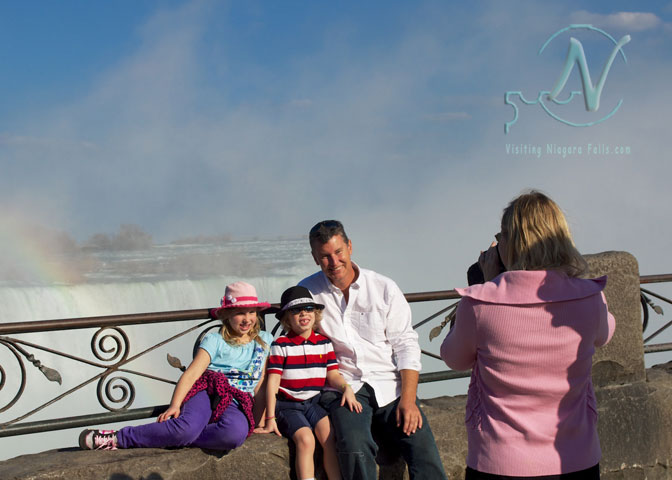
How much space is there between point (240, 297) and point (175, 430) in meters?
0.76

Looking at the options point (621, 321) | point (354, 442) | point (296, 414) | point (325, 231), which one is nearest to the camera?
point (354, 442)

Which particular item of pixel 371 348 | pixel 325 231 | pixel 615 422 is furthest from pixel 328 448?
pixel 615 422

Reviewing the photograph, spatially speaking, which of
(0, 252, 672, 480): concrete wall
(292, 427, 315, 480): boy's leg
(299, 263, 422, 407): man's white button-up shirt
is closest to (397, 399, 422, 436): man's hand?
(299, 263, 422, 407): man's white button-up shirt

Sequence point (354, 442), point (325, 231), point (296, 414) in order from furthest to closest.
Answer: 1. point (325, 231)
2. point (296, 414)
3. point (354, 442)

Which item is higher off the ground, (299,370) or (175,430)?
(299,370)

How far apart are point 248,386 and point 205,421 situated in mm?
288

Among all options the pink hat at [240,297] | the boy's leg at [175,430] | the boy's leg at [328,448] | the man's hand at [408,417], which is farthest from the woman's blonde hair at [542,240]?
the boy's leg at [175,430]

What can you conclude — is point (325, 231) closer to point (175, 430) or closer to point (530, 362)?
point (175, 430)

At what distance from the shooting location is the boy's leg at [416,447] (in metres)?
3.51

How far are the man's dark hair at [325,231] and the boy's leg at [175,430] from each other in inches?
39.9

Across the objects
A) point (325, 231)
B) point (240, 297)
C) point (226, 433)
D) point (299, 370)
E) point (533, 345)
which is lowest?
point (226, 433)

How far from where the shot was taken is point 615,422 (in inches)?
175

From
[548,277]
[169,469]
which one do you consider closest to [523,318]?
[548,277]

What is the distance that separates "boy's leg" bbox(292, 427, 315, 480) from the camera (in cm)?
351
